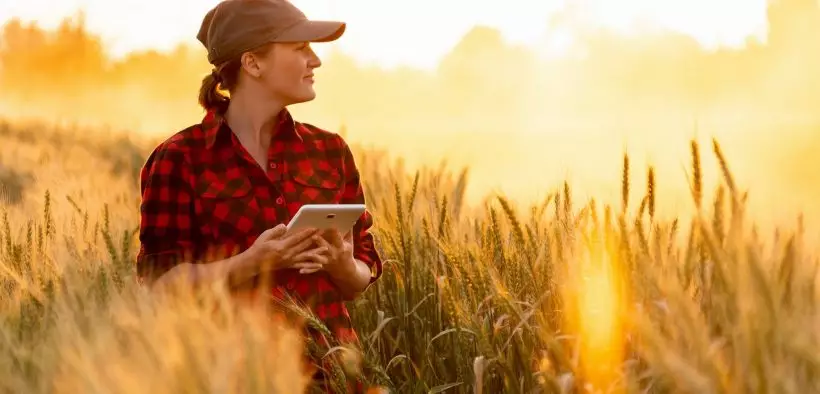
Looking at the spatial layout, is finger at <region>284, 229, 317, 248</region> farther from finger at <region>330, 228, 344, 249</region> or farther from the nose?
the nose

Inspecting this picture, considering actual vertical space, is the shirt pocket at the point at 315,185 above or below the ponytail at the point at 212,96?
A: below

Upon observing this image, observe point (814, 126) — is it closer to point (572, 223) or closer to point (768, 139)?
point (768, 139)

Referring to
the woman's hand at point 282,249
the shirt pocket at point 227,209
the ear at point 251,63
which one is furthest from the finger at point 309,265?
the ear at point 251,63

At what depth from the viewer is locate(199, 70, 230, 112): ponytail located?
7.92 ft

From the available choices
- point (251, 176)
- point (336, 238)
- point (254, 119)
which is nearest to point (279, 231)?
point (336, 238)

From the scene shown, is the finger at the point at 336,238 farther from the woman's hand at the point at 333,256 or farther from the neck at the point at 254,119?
the neck at the point at 254,119

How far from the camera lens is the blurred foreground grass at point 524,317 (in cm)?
113

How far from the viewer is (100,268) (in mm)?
2305

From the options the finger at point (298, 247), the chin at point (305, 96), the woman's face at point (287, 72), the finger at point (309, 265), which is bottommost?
the finger at point (309, 265)

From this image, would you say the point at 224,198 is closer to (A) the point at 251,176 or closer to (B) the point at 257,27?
(A) the point at 251,176

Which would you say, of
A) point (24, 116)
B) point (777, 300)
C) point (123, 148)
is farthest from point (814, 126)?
point (24, 116)

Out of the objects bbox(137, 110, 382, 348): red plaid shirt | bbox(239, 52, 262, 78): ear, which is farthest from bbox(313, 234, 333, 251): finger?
bbox(239, 52, 262, 78): ear

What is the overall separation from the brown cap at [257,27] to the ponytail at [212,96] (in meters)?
0.04

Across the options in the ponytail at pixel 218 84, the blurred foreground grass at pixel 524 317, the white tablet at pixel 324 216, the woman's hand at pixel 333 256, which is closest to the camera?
the blurred foreground grass at pixel 524 317
